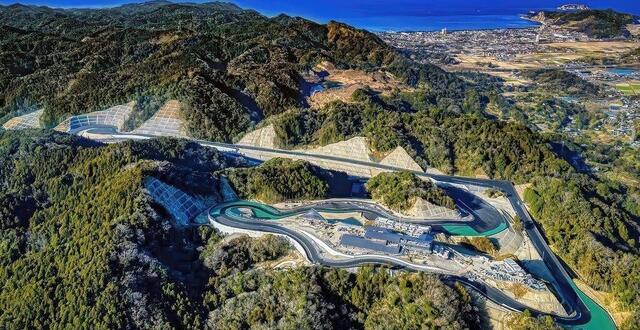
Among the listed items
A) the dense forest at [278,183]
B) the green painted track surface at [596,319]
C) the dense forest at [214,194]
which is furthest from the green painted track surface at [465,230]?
the dense forest at [278,183]

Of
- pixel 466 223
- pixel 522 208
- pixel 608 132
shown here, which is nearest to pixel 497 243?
pixel 466 223

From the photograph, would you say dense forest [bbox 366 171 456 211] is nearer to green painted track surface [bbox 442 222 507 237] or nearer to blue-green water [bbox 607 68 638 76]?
green painted track surface [bbox 442 222 507 237]

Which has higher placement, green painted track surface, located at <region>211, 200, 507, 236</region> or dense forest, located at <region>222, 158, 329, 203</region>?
dense forest, located at <region>222, 158, 329, 203</region>

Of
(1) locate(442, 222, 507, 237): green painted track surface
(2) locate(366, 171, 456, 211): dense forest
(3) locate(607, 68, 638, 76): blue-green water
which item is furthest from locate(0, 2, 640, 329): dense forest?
(3) locate(607, 68, 638, 76): blue-green water

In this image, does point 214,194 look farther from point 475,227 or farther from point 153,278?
point 475,227

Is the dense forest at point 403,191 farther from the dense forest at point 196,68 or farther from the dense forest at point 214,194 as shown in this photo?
the dense forest at point 196,68

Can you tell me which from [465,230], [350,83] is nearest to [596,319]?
[465,230]
